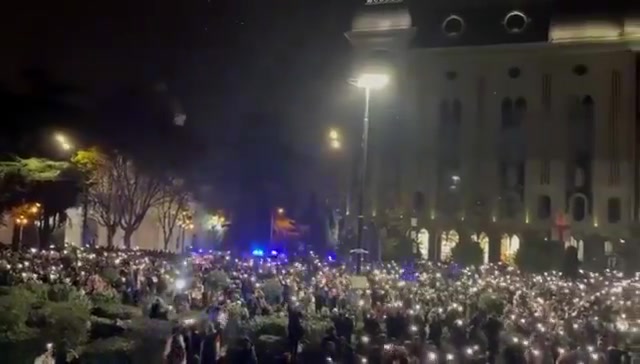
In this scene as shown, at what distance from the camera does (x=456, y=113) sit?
2997 centimetres

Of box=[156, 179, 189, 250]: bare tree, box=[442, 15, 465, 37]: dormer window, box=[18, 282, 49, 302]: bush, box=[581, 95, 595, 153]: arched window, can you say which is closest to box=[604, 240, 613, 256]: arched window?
box=[581, 95, 595, 153]: arched window

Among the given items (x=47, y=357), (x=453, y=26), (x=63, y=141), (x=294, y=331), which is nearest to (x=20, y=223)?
(x=63, y=141)

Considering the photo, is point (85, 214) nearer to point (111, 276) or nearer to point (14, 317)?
point (111, 276)

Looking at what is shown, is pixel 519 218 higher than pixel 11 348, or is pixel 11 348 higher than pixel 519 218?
pixel 519 218

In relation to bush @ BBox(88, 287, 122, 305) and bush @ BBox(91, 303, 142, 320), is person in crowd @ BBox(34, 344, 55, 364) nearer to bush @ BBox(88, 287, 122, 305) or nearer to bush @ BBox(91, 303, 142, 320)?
bush @ BBox(91, 303, 142, 320)

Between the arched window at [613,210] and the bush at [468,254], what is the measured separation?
13.6ft

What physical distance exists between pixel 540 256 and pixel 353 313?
1410cm

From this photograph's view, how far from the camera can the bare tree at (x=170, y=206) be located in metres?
16.7

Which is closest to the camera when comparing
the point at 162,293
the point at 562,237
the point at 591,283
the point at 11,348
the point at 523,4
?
the point at 11,348

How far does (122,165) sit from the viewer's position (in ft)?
49.9

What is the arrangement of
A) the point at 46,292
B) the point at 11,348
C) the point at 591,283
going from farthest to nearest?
the point at 591,283 → the point at 46,292 → the point at 11,348

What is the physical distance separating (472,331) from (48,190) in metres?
6.65

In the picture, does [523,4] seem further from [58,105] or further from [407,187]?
[58,105]

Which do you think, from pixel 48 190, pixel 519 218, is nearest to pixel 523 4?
pixel 519 218
